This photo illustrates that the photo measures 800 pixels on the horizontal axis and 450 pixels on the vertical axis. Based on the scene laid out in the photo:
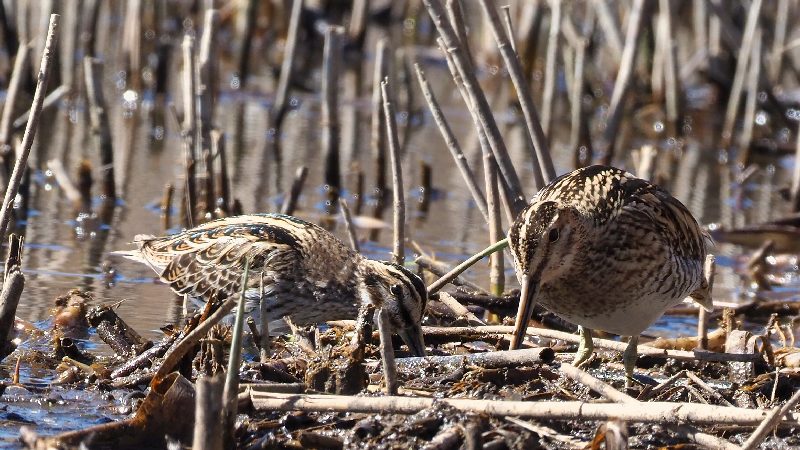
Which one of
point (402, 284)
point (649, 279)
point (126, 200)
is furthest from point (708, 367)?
point (126, 200)

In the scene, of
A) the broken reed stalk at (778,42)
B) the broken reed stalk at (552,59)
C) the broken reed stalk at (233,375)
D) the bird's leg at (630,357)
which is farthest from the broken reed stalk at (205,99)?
the broken reed stalk at (778,42)

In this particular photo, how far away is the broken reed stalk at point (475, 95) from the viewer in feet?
23.1

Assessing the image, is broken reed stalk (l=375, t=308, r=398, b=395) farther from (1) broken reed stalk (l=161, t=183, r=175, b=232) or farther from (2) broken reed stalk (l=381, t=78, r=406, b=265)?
(1) broken reed stalk (l=161, t=183, r=175, b=232)

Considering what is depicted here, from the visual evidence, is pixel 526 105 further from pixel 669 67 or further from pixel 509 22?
pixel 669 67

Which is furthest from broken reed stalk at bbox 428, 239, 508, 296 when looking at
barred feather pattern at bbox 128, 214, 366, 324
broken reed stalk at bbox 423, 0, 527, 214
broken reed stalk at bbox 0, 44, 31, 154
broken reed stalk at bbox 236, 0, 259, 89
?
broken reed stalk at bbox 236, 0, 259, 89

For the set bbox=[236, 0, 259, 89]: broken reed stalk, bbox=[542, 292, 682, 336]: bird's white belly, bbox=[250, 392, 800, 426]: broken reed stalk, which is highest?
bbox=[236, 0, 259, 89]: broken reed stalk

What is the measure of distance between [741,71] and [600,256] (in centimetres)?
820

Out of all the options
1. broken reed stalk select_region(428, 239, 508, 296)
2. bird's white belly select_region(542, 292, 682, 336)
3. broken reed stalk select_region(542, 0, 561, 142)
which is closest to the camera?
bird's white belly select_region(542, 292, 682, 336)

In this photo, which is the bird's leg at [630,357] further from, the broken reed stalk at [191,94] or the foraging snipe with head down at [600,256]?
the broken reed stalk at [191,94]

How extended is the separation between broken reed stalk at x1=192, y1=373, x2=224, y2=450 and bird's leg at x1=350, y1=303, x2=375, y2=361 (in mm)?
1285

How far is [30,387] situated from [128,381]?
41 centimetres

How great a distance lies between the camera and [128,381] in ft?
18.0

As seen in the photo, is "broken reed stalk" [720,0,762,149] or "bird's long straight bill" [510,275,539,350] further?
"broken reed stalk" [720,0,762,149]

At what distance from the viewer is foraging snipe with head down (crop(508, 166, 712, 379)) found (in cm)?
A: 543
